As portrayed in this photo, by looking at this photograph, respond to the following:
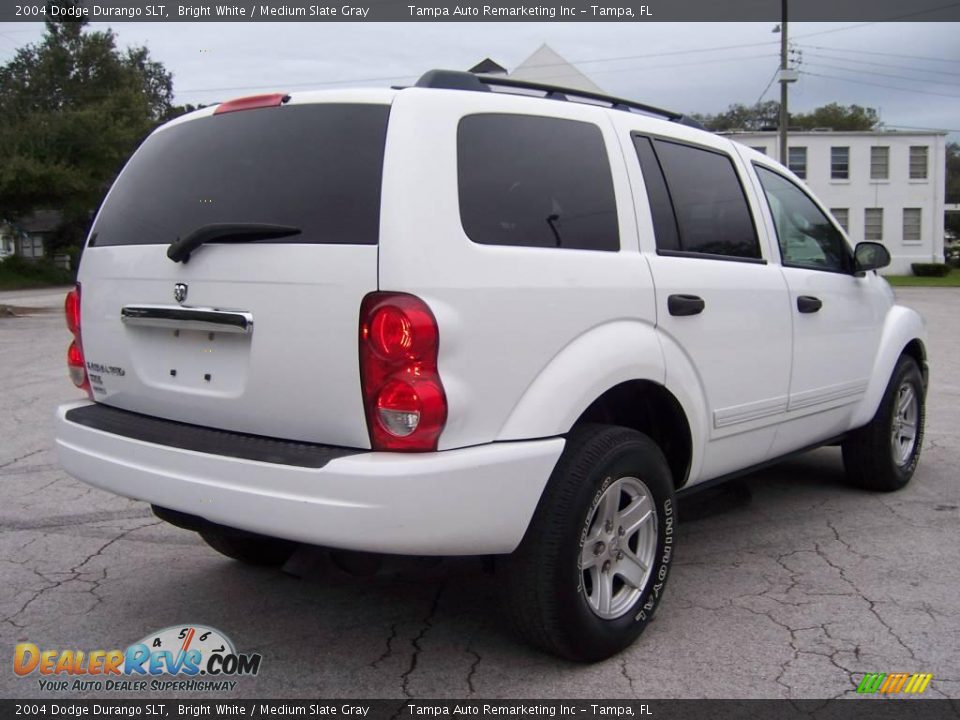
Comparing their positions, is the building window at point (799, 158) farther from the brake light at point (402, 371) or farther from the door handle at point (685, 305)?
the brake light at point (402, 371)

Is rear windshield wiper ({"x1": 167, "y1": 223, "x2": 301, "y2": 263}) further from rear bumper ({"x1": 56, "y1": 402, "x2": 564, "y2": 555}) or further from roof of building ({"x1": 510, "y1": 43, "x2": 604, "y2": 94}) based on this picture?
roof of building ({"x1": 510, "y1": 43, "x2": 604, "y2": 94})

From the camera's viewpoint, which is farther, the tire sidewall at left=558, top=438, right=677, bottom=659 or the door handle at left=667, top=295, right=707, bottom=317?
the door handle at left=667, top=295, right=707, bottom=317

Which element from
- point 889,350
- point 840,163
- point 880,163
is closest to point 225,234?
point 889,350

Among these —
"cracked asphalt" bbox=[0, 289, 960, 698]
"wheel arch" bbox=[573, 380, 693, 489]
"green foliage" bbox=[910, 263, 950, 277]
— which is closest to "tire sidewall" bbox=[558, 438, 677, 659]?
"cracked asphalt" bbox=[0, 289, 960, 698]

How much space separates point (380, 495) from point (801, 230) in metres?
2.99

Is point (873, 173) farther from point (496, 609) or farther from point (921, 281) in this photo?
point (496, 609)

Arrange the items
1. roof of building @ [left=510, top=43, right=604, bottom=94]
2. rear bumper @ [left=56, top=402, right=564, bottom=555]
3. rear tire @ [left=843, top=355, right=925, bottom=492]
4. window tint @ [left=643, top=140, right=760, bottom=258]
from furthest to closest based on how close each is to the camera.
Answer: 1. roof of building @ [left=510, top=43, right=604, bottom=94]
2. rear tire @ [left=843, top=355, right=925, bottom=492]
3. window tint @ [left=643, top=140, right=760, bottom=258]
4. rear bumper @ [left=56, top=402, right=564, bottom=555]

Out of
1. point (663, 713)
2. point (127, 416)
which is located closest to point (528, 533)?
point (663, 713)

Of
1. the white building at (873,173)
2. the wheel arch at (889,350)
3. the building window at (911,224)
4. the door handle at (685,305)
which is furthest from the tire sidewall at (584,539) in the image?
the building window at (911,224)

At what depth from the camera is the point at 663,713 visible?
2.84m

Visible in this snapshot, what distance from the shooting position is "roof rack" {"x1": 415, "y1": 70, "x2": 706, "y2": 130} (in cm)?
305

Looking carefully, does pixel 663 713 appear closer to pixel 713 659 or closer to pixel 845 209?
pixel 713 659

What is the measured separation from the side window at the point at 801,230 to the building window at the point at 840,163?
4654 cm

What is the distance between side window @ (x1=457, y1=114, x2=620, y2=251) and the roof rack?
16 centimetres
